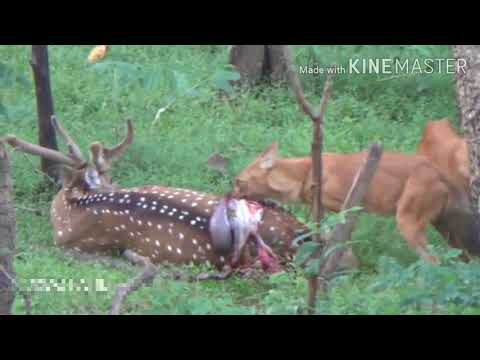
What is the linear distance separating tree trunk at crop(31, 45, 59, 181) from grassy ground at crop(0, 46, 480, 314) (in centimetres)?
15

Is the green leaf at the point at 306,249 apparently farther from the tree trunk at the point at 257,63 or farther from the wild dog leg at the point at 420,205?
the tree trunk at the point at 257,63

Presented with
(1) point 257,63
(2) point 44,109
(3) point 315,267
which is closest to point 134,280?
(3) point 315,267

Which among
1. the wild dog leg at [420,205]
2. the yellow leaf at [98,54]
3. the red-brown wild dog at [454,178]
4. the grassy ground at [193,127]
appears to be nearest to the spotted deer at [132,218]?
the grassy ground at [193,127]

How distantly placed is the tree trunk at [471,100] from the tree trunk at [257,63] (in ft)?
17.2

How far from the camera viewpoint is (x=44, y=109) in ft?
30.8

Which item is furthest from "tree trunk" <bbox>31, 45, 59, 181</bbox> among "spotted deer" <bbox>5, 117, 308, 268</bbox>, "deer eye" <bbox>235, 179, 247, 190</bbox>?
"deer eye" <bbox>235, 179, 247, 190</bbox>

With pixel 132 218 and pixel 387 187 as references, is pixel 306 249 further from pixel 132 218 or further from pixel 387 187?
pixel 132 218

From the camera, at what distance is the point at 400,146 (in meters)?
9.91

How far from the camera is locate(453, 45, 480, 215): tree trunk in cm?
581

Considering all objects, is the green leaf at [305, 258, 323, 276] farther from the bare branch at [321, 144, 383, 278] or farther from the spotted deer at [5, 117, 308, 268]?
the spotted deer at [5, 117, 308, 268]

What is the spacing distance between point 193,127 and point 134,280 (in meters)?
3.84

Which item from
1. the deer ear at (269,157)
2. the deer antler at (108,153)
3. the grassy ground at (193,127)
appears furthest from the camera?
the deer antler at (108,153)

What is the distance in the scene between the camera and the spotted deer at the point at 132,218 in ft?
25.7
